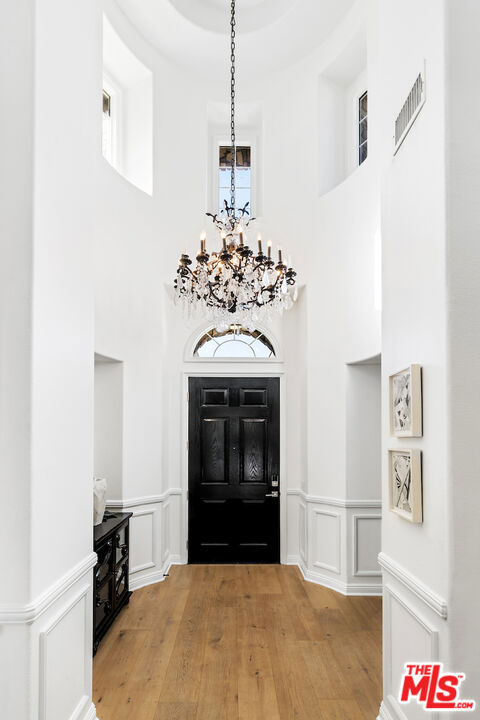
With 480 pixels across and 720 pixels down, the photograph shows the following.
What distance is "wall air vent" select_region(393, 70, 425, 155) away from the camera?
275cm

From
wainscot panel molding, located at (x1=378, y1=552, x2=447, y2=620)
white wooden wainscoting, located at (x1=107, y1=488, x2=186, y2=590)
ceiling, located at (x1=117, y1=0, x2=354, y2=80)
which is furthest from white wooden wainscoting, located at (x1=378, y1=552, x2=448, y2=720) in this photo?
ceiling, located at (x1=117, y1=0, x2=354, y2=80)

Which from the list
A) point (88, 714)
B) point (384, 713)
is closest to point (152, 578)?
point (88, 714)

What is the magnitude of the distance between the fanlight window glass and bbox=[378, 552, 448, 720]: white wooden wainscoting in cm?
383

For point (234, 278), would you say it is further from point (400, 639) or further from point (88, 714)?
point (88, 714)

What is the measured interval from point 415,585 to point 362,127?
182 inches

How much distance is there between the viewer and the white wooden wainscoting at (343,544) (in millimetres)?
5613

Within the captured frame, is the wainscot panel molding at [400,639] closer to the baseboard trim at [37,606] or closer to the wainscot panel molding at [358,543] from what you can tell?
the baseboard trim at [37,606]

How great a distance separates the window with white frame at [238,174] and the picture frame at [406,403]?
14.0 ft

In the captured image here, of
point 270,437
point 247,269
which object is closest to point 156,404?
point 270,437

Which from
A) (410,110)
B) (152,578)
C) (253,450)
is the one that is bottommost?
(152,578)

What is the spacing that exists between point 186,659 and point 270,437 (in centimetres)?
309

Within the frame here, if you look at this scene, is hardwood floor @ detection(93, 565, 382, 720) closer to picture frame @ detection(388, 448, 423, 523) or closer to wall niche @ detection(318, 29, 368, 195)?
picture frame @ detection(388, 448, 423, 523)

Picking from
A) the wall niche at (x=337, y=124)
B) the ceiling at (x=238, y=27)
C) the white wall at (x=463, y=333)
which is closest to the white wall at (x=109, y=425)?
the wall niche at (x=337, y=124)

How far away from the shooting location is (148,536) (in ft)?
19.5
